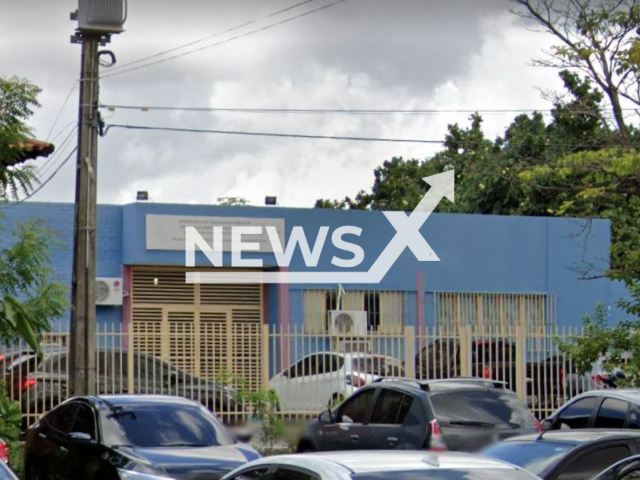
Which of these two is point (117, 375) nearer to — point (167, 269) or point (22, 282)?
point (22, 282)

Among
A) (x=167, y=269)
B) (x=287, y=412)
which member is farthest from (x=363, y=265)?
(x=287, y=412)

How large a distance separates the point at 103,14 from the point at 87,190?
271 cm

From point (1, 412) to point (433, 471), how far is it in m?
11.5

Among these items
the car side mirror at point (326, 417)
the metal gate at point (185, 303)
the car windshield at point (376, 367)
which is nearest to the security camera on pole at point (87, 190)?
the car side mirror at point (326, 417)

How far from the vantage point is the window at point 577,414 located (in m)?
14.4

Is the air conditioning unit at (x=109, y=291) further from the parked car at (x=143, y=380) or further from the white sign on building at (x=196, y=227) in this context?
the parked car at (x=143, y=380)

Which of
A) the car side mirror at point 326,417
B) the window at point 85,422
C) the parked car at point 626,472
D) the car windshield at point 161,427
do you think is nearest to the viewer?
the parked car at point 626,472

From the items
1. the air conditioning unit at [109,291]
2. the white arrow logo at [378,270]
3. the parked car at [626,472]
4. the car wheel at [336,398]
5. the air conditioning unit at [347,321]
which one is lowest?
the car wheel at [336,398]

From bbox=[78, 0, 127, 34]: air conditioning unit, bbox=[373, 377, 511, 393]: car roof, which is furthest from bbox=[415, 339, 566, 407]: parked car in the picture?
bbox=[78, 0, 127, 34]: air conditioning unit

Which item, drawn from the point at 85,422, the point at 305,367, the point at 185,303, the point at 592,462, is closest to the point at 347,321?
the point at 185,303

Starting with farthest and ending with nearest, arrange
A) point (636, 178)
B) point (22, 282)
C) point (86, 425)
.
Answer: point (636, 178)
point (22, 282)
point (86, 425)

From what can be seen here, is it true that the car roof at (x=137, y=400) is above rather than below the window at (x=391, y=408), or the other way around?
above

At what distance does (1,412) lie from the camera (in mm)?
16281

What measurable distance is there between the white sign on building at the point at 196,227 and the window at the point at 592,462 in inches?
787
